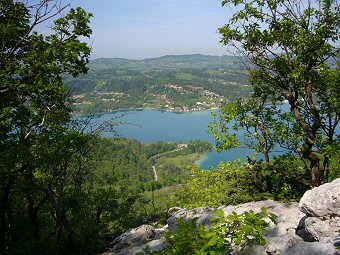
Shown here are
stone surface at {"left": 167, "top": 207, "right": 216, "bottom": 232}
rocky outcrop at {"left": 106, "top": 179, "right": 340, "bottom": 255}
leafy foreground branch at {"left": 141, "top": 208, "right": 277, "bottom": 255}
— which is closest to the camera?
leafy foreground branch at {"left": 141, "top": 208, "right": 277, "bottom": 255}

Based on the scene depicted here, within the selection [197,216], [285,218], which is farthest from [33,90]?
[285,218]

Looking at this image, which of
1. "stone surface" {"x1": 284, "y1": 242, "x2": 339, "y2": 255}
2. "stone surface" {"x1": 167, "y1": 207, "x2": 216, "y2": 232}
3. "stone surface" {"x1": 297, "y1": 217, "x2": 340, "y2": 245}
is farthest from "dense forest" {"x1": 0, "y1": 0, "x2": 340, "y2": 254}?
"stone surface" {"x1": 284, "y1": 242, "x2": 339, "y2": 255}

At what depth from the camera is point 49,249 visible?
409 inches

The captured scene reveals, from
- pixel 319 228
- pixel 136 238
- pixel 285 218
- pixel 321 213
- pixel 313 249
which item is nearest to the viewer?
pixel 313 249

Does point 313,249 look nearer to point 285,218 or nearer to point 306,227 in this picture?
point 306,227

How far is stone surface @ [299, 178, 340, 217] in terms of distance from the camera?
6.51 metres

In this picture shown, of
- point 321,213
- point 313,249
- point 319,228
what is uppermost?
point 313,249

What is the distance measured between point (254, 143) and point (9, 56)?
9693 mm

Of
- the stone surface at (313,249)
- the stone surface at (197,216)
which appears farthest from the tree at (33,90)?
the stone surface at (313,249)

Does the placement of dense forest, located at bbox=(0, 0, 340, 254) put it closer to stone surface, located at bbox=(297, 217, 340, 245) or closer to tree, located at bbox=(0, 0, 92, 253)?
tree, located at bbox=(0, 0, 92, 253)

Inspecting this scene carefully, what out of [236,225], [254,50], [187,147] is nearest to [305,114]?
[254,50]

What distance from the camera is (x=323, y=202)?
22.0ft

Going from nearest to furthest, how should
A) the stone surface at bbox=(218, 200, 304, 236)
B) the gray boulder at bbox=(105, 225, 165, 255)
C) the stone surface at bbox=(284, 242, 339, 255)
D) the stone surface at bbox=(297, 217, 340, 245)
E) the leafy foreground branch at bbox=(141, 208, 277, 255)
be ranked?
the leafy foreground branch at bbox=(141, 208, 277, 255) → the stone surface at bbox=(284, 242, 339, 255) → the stone surface at bbox=(297, 217, 340, 245) → the stone surface at bbox=(218, 200, 304, 236) → the gray boulder at bbox=(105, 225, 165, 255)

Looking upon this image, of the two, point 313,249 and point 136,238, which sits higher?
point 313,249
